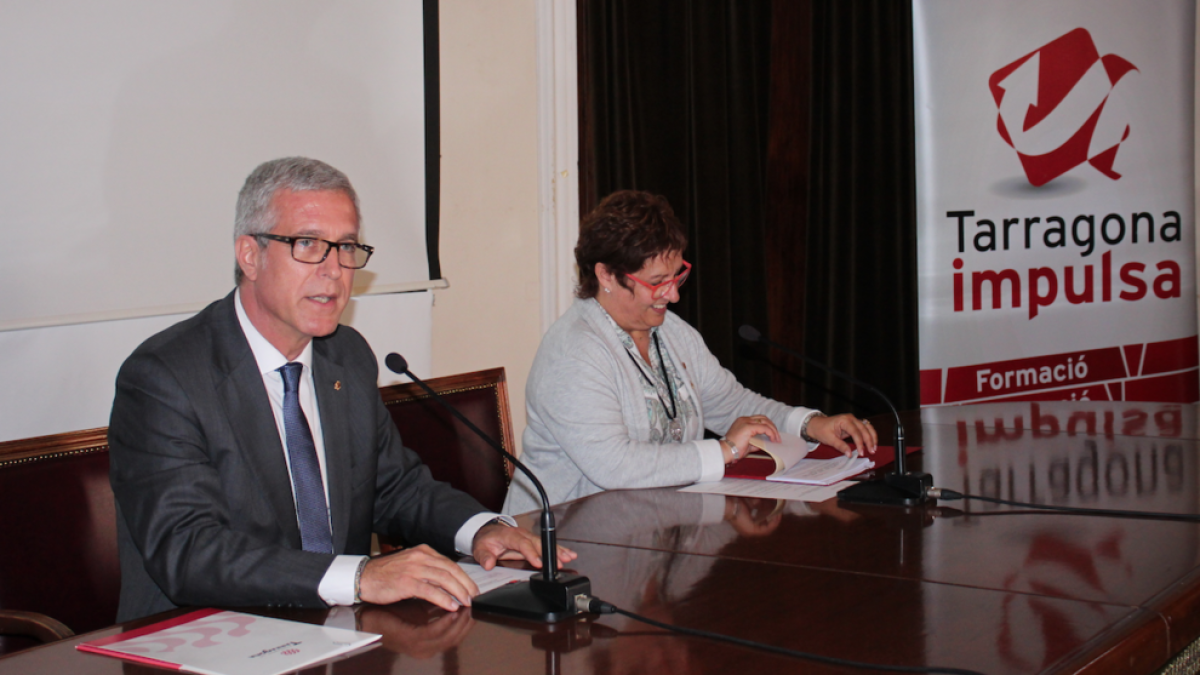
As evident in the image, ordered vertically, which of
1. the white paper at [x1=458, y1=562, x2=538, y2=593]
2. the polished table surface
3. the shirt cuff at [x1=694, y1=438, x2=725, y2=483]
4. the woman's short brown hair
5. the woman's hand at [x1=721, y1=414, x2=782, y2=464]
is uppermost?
the woman's short brown hair

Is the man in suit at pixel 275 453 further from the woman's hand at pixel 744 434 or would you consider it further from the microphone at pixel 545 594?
the woman's hand at pixel 744 434

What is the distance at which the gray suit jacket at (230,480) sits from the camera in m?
1.45

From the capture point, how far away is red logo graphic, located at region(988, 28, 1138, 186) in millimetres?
4145

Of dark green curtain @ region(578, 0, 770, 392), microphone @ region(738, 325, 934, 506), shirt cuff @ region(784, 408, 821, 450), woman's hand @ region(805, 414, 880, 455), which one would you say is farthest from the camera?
dark green curtain @ region(578, 0, 770, 392)

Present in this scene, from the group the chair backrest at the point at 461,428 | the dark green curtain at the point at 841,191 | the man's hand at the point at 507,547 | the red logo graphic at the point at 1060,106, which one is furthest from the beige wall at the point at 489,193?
the red logo graphic at the point at 1060,106

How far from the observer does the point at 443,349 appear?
3238 mm

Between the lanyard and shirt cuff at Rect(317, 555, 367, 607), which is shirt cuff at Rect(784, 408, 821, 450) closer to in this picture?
the lanyard

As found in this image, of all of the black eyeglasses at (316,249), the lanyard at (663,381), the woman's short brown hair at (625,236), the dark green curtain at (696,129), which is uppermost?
the dark green curtain at (696,129)

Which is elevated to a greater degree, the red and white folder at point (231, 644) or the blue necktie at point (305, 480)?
the blue necktie at point (305, 480)

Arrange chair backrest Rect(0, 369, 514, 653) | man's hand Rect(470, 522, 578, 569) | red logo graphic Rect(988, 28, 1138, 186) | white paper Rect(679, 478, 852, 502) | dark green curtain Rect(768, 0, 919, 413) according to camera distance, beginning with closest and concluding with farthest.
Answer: man's hand Rect(470, 522, 578, 569) → chair backrest Rect(0, 369, 514, 653) → white paper Rect(679, 478, 852, 502) → dark green curtain Rect(768, 0, 919, 413) → red logo graphic Rect(988, 28, 1138, 186)

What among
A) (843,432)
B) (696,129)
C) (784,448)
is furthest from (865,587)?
(696,129)

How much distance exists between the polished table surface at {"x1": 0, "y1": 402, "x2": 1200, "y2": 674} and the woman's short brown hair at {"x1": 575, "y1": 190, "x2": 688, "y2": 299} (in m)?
0.64

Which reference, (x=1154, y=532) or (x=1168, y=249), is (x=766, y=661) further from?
(x=1168, y=249)

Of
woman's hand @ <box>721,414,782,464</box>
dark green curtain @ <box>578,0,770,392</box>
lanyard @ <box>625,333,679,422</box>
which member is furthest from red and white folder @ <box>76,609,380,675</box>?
dark green curtain @ <box>578,0,770,392</box>
